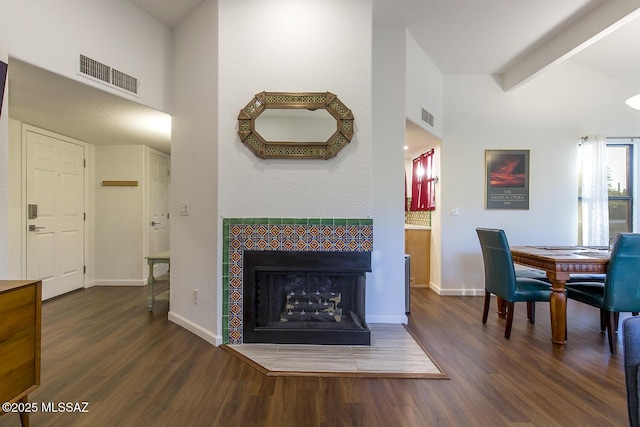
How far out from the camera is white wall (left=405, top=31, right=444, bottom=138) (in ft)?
11.7

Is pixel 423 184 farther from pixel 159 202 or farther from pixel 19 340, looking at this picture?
pixel 19 340

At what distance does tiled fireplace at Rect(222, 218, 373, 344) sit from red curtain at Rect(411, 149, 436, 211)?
2401mm

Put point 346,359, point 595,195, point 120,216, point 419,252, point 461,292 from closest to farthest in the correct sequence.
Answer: point 346,359, point 595,195, point 461,292, point 120,216, point 419,252

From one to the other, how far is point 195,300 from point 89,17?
8.15 feet

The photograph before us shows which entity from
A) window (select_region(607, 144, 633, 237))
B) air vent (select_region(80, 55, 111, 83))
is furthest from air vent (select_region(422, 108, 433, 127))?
air vent (select_region(80, 55, 111, 83))

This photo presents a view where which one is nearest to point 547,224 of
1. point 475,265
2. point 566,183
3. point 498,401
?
point 566,183

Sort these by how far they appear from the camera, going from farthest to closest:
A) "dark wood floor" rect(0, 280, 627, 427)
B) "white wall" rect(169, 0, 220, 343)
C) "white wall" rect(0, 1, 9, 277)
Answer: "white wall" rect(169, 0, 220, 343) < "white wall" rect(0, 1, 9, 277) < "dark wood floor" rect(0, 280, 627, 427)

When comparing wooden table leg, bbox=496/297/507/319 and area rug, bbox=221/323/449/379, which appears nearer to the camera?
area rug, bbox=221/323/449/379

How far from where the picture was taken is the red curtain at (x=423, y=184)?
4.65 m

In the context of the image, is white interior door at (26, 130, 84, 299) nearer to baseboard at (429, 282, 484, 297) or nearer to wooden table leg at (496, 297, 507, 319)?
baseboard at (429, 282, 484, 297)

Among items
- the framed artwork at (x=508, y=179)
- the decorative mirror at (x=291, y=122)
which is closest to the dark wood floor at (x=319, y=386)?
the decorative mirror at (x=291, y=122)

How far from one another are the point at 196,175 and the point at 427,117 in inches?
111

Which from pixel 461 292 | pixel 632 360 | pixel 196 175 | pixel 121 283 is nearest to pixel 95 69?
pixel 196 175

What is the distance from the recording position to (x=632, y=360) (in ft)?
3.51
